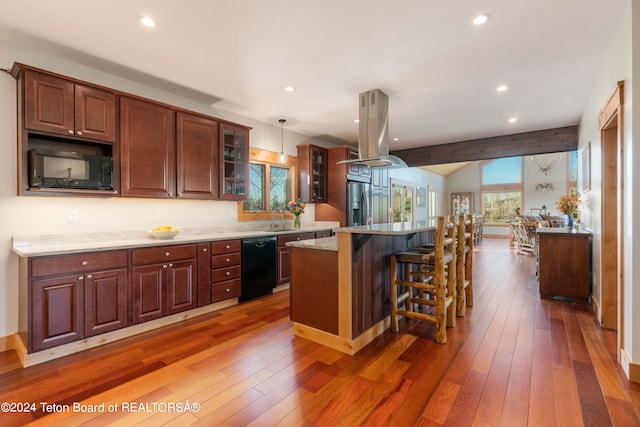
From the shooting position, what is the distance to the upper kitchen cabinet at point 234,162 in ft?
12.7

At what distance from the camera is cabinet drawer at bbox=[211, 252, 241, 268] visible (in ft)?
11.2

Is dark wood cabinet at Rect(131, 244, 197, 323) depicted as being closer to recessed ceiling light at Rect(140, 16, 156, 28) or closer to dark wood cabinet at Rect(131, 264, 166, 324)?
dark wood cabinet at Rect(131, 264, 166, 324)

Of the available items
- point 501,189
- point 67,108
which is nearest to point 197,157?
point 67,108

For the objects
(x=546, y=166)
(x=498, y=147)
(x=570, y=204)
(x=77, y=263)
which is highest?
(x=546, y=166)

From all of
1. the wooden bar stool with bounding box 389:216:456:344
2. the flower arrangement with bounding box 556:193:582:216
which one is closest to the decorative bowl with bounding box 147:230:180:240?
the wooden bar stool with bounding box 389:216:456:344

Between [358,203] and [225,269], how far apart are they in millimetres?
2954

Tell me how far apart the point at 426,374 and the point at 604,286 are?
220cm

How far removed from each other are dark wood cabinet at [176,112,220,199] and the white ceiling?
Result: 0.42 metres

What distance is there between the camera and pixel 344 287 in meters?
2.47

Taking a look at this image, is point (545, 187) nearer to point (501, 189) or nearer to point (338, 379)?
point (501, 189)

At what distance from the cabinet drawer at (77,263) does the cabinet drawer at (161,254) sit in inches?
4.2

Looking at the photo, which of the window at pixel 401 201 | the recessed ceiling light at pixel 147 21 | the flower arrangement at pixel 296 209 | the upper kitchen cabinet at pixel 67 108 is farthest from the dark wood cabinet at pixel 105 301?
the window at pixel 401 201

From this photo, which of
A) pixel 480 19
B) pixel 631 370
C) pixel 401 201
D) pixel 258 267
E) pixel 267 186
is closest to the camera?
pixel 631 370

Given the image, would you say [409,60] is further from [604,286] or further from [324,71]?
[604,286]
